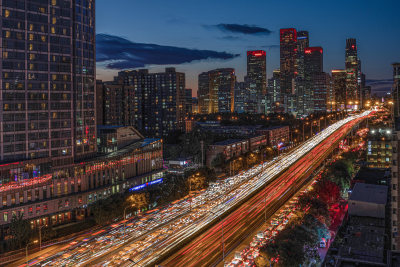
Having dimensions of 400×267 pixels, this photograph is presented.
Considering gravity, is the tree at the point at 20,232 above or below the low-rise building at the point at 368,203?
below

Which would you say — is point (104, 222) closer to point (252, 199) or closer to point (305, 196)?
point (252, 199)

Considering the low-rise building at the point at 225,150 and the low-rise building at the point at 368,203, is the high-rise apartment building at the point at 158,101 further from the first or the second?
the low-rise building at the point at 368,203

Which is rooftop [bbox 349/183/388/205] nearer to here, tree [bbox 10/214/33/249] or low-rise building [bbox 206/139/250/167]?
low-rise building [bbox 206/139/250/167]

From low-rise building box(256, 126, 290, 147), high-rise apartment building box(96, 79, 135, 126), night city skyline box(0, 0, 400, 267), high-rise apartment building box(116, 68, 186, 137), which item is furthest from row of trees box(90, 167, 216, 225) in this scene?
high-rise apartment building box(116, 68, 186, 137)

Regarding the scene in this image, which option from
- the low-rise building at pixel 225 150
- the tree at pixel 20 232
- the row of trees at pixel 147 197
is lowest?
the tree at pixel 20 232

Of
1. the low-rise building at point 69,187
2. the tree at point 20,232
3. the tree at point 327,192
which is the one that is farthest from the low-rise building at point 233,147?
the tree at point 20,232

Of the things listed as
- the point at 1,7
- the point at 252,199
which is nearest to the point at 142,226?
the point at 252,199
